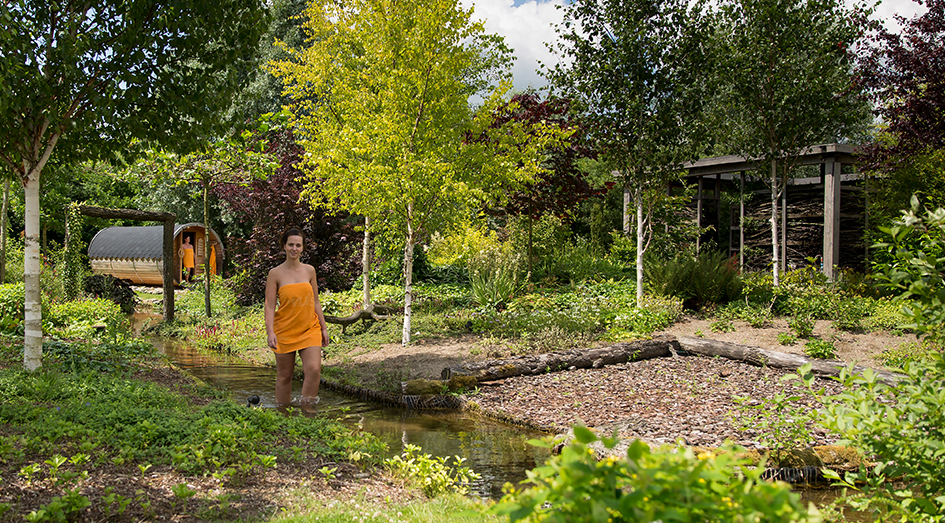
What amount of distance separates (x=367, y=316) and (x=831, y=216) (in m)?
9.97

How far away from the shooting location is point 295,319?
5398 millimetres

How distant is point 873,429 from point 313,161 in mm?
8291

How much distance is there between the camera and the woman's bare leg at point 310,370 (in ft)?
17.9

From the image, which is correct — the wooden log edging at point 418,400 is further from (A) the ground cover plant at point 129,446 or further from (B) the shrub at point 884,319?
(B) the shrub at point 884,319

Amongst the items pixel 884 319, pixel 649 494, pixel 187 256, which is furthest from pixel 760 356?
pixel 187 256

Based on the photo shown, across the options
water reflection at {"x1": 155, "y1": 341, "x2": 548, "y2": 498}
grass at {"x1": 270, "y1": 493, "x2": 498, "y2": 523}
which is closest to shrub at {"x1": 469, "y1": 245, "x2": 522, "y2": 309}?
water reflection at {"x1": 155, "y1": 341, "x2": 548, "y2": 498}

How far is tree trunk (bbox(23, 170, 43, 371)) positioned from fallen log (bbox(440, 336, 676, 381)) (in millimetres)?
4085

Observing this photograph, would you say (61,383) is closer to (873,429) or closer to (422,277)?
(873,429)

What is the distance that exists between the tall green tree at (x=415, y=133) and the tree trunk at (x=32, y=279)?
162 inches

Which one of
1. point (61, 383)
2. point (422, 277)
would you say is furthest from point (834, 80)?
point (61, 383)

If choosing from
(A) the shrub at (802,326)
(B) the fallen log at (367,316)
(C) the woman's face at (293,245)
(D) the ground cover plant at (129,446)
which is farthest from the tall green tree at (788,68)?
(D) the ground cover plant at (129,446)

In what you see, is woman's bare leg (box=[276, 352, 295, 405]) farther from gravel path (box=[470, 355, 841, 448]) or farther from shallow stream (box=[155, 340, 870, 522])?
gravel path (box=[470, 355, 841, 448])

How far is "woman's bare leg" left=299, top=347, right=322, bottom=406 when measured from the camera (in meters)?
5.45

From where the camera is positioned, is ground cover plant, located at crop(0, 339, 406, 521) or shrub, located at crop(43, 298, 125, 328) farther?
shrub, located at crop(43, 298, 125, 328)
